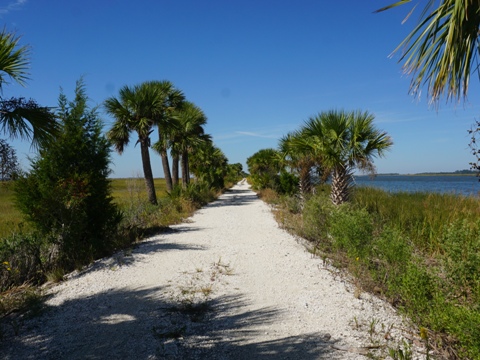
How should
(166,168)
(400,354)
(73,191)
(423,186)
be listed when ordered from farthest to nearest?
(166,168) < (423,186) < (73,191) < (400,354)

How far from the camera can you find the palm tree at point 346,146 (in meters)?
9.55

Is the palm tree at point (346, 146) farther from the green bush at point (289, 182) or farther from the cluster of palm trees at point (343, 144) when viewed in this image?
the green bush at point (289, 182)

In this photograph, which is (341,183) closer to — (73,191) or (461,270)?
(461,270)

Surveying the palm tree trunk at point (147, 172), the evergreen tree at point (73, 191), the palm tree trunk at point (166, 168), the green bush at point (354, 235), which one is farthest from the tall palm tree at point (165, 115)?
the green bush at point (354, 235)

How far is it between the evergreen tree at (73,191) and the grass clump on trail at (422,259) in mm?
4710

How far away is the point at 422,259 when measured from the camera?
4.21 m

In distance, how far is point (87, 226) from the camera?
745cm

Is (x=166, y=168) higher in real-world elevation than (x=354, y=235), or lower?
higher

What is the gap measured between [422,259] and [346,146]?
5901 millimetres

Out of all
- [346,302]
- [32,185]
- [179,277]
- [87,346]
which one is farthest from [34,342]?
[32,185]

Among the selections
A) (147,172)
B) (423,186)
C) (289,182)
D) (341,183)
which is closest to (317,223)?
(341,183)

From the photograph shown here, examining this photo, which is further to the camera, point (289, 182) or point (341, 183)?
point (289, 182)

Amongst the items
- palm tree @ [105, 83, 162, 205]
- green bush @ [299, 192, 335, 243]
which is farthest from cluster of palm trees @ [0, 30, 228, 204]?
green bush @ [299, 192, 335, 243]

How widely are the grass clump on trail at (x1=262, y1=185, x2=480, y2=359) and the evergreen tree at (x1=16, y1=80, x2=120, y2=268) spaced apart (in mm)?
4710
